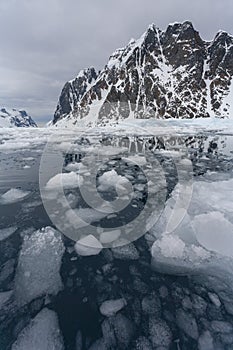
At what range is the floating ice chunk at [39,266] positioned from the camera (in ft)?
8.37

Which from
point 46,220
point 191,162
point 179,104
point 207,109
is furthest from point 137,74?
point 46,220

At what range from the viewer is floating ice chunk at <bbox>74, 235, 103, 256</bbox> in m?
3.26

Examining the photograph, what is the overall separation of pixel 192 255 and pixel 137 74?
300 feet

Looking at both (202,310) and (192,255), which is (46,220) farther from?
(202,310)

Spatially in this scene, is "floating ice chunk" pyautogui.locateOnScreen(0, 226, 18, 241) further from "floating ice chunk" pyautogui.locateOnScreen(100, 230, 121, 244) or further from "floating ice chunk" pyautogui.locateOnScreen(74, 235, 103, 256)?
"floating ice chunk" pyautogui.locateOnScreen(100, 230, 121, 244)

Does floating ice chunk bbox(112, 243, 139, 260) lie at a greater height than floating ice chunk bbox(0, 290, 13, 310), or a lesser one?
lesser

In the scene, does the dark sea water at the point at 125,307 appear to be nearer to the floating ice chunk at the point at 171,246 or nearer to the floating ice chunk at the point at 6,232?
the floating ice chunk at the point at 6,232

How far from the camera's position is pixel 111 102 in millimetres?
92312

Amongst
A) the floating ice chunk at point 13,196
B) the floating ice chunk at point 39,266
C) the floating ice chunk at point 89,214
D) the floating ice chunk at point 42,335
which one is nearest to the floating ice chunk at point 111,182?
the floating ice chunk at point 89,214

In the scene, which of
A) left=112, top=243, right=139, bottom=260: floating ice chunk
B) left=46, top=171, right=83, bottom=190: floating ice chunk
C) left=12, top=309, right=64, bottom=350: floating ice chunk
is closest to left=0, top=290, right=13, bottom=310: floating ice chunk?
left=12, top=309, right=64, bottom=350: floating ice chunk

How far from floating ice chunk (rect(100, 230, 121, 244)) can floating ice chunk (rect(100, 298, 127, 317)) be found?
45.1 inches

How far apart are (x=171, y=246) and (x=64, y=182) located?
3.91m

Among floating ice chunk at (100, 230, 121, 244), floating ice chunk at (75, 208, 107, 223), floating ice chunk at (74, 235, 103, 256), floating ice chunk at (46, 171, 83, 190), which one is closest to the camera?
floating ice chunk at (74, 235, 103, 256)

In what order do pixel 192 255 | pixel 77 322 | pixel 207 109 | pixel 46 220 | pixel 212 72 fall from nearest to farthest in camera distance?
pixel 77 322 < pixel 192 255 < pixel 46 220 < pixel 207 109 < pixel 212 72
